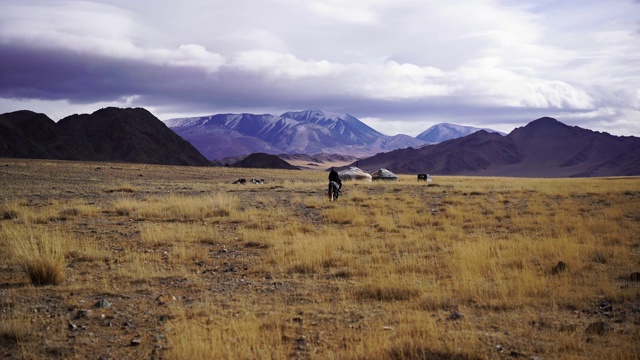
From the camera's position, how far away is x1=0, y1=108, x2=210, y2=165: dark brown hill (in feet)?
310

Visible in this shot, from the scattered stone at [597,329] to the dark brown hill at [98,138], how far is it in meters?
98.2

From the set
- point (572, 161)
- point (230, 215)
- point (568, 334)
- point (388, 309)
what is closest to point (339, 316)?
point (388, 309)

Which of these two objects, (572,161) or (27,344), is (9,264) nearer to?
(27,344)

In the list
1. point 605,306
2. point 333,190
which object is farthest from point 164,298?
point 333,190

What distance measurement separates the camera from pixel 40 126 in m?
105

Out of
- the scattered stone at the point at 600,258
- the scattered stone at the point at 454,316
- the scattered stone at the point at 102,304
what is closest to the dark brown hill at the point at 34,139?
the scattered stone at the point at 102,304

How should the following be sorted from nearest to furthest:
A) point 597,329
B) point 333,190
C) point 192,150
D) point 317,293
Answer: point 597,329 < point 317,293 < point 333,190 < point 192,150

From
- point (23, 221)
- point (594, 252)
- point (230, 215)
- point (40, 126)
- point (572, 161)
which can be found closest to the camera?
point (594, 252)

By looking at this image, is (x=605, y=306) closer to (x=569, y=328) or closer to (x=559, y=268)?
(x=569, y=328)

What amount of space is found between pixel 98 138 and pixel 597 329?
12056cm

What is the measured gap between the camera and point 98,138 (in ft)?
376

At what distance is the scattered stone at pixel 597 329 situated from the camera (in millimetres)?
5750

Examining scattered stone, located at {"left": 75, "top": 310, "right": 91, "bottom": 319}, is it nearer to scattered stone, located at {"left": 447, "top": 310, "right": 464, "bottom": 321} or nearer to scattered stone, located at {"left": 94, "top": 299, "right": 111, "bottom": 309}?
scattered stone, located at {"left": 94, "top": 299, "right": 111, "bottom": 309}

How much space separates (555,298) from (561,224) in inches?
347
